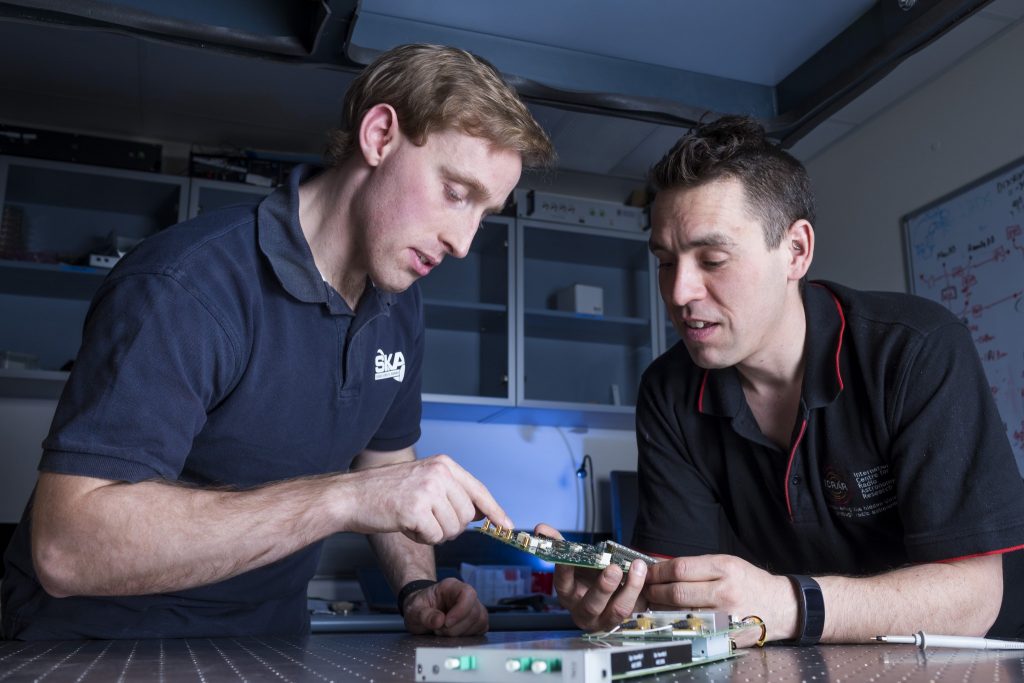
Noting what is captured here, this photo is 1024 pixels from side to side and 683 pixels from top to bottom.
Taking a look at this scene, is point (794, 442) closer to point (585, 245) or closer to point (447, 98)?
point (447, 98)

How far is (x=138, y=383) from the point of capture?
94cm

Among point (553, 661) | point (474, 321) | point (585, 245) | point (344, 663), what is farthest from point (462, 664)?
point (585, 245)

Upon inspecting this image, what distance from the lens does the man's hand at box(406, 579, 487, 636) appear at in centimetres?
125

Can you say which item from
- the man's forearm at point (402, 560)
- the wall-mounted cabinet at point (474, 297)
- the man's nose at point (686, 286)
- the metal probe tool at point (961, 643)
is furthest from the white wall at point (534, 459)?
the metal probe tool at point (961, 643)

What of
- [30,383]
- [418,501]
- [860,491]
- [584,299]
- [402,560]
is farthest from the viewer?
[584,299]

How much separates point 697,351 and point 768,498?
264 mm

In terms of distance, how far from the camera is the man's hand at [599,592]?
3.43 ft

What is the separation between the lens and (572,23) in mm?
1900

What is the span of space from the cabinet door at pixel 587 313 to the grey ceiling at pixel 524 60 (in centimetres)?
33

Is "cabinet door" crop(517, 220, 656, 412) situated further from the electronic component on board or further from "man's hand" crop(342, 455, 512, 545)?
the electronic component on board

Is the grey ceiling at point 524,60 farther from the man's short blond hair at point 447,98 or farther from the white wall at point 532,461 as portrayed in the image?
the white wall at point 532,461

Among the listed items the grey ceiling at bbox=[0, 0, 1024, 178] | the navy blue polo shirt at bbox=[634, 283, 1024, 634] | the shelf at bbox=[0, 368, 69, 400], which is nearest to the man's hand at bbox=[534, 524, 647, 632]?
the navy blue polo shirt at bbox=[634, 283, 1024, 634]

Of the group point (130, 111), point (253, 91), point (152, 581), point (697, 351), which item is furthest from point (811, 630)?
point (130, 111)

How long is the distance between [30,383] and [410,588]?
1.93 m
